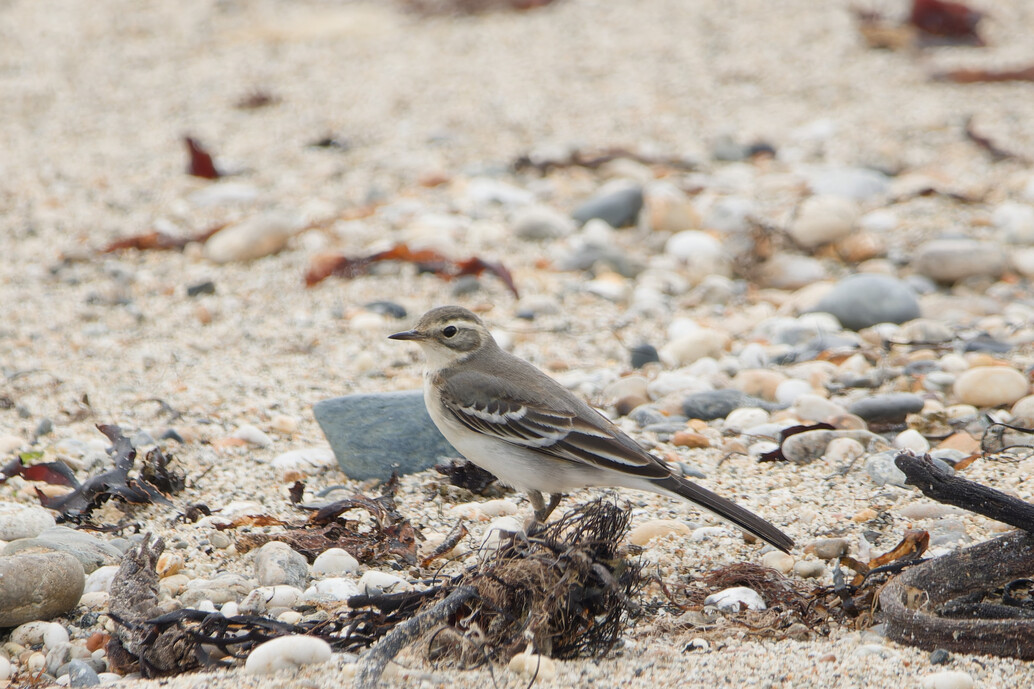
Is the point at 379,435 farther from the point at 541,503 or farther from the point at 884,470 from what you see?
the point at 884,470

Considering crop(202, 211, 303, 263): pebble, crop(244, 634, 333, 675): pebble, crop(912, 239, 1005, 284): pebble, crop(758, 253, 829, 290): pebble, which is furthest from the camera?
crop(202, 211, 303, 263): pebble

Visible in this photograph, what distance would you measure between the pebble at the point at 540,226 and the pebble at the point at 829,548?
5.06 metres

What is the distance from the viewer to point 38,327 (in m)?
8.11

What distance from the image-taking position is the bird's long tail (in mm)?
4582

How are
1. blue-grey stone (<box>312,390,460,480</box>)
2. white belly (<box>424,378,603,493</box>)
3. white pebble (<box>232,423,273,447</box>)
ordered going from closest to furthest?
white belly (<box>424,378,603,493</box>)
blue-grey stone (<box>312,390,460,480</box>)
white pebble (<box>232,423,273,447</box>)

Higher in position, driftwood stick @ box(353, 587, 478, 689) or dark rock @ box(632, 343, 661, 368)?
driftwood stick @ box(353, 587, 478, 689)

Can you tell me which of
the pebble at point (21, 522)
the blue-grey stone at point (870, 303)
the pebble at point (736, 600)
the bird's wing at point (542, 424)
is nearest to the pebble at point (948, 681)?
the pebble at point (736, 600)

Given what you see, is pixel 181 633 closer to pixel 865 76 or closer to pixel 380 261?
pixel 380 261

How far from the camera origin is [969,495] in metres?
3.98

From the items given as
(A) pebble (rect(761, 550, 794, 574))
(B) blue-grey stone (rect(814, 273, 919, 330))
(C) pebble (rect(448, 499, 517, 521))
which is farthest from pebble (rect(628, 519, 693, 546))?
(B) blue-grey stone (rect(814, 273, 919, 330))

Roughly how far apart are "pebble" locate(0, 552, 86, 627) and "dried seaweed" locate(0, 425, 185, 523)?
0.92 metres

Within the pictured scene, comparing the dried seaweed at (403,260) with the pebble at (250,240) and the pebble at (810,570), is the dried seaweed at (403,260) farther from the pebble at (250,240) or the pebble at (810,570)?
the pebble at (810,570)

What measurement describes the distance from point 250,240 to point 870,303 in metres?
4.83

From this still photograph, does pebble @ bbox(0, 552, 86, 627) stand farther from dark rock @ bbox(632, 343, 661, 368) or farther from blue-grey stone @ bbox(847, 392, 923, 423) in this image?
blue-grey stone @ bbox(847, 392, 923, 423)
